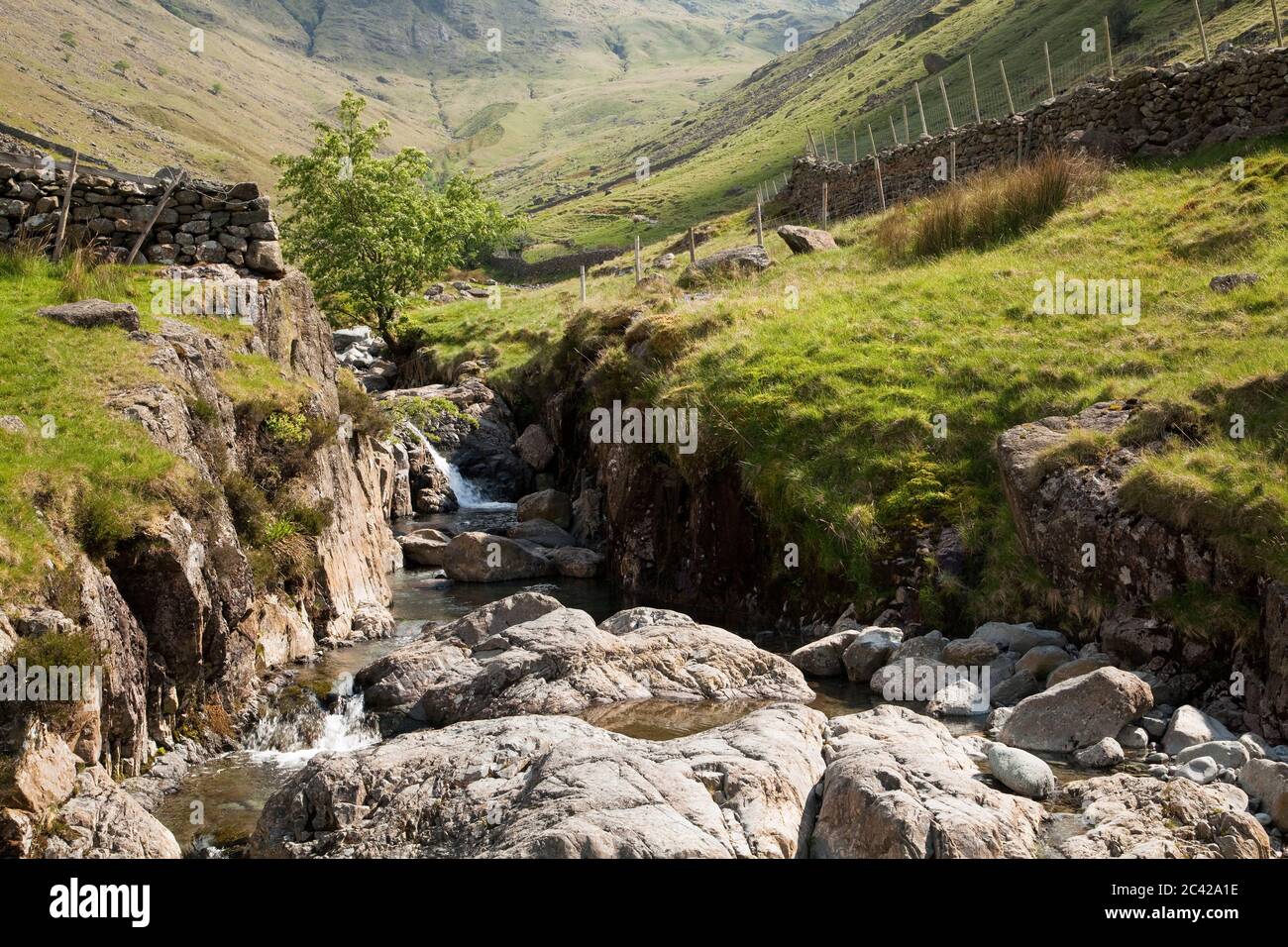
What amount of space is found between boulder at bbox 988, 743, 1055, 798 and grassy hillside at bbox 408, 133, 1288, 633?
4179 millimetres

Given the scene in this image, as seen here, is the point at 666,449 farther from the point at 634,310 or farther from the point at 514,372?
the point at 514,372

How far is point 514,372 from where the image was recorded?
36.2 meters

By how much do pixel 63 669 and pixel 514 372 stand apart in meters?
27.1

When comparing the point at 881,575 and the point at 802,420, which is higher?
the point at 802,420

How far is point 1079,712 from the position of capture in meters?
12.3

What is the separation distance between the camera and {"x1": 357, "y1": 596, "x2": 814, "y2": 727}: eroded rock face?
14.0 m

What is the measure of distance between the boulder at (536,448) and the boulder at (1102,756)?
2200 cm

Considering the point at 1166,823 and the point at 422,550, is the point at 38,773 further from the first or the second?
the point at 422,550

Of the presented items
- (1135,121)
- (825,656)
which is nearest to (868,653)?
(825,656)

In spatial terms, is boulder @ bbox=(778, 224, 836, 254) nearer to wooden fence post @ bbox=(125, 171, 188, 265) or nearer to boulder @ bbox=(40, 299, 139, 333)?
wooden fence post @ bbox=(125, 171, 188, 265)

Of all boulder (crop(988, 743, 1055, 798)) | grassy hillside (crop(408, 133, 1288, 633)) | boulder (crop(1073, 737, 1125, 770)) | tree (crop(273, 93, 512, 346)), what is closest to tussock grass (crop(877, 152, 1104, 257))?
grassy hillside (crop(408, 133, 1288, 633))

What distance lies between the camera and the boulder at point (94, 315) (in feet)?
54.1

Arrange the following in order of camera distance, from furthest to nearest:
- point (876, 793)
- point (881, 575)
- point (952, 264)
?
point (952, 264) → point (881, 575) → point (876, 793)
